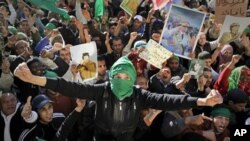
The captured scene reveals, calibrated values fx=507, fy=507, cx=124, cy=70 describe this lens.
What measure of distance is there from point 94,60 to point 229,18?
6.19ft

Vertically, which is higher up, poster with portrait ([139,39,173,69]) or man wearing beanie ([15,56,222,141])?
man wearing beanie ([15,56,222,141])

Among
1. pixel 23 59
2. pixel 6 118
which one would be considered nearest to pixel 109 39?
pixel 23 59

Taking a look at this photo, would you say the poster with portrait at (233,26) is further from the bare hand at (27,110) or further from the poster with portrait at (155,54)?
the bare hand at (27,110)

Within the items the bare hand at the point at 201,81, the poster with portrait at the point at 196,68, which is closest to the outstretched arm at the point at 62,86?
the bare hand at the point at 201,81

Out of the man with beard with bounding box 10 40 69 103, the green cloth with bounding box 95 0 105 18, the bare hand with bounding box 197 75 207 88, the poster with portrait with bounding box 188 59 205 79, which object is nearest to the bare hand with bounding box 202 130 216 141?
the bare hand with bounding box 197 75 207 88

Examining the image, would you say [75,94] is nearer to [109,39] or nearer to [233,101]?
[233,101]

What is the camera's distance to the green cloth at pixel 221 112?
455 centimetres

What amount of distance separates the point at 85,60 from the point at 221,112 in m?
1.51

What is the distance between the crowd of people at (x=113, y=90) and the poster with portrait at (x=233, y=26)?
43 mm

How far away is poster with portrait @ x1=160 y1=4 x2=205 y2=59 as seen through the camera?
5.53m

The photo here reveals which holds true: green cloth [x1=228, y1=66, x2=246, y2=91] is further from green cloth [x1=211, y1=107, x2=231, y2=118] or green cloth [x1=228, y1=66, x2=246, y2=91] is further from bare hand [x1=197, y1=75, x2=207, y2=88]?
green cloth [x1=211, y1=107, x2=231, y2=118]

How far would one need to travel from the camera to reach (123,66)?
343 cm

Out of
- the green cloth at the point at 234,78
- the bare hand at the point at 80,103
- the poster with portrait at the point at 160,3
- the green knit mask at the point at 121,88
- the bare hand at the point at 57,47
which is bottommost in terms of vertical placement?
the green cloth at the point at 234,78

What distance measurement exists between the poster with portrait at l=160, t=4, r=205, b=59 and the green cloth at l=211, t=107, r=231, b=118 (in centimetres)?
107
